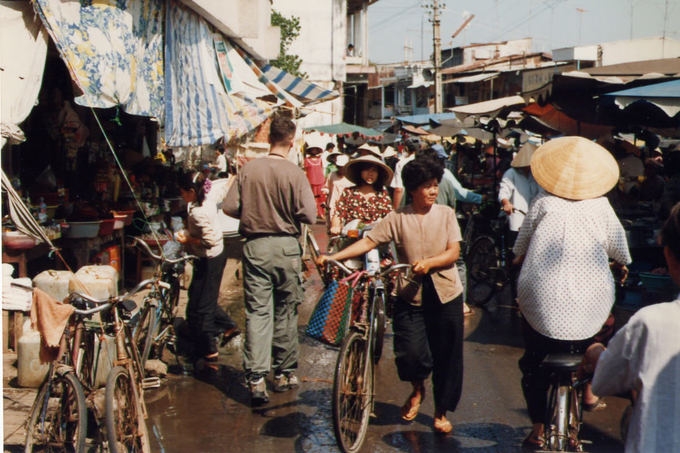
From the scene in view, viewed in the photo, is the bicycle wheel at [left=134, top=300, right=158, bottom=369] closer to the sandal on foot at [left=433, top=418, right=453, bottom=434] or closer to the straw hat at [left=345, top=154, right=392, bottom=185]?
the straw hat at [left=345, top=154, right=392, bottom=185]

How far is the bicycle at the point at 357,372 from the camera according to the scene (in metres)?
5.37

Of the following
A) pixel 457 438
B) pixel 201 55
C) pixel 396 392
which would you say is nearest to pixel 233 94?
pixel 201 55

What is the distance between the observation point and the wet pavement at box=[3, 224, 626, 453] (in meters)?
5.80

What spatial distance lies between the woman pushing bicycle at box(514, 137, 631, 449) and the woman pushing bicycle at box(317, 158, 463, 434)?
663mm

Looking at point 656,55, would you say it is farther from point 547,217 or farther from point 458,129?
point 547,217

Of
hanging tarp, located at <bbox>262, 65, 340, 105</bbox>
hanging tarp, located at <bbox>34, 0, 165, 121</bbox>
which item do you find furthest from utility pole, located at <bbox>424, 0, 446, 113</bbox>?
hanging tarp, located at <bbox>34, 0, 165, 121</bbox>

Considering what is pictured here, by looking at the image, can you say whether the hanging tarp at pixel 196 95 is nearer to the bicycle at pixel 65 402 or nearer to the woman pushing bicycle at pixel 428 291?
the woman pushing bicycle at pixel 428 291

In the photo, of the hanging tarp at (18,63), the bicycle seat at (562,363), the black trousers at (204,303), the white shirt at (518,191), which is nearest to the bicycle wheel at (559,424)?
the bicycle seat at (562,363)

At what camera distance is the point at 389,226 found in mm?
5930

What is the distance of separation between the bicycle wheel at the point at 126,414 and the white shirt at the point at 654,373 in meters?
3.00

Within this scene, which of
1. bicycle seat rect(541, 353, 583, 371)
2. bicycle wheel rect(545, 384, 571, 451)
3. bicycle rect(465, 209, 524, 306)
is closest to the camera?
bicycle seat rect(541, 353, 583, 371)

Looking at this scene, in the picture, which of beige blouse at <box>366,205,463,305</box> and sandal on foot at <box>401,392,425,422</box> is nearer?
beige blouse at <box>366,205,463,305</box>

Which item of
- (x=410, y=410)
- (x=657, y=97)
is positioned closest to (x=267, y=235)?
(x=410, y=410)

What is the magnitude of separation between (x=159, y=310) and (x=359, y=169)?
2.23 meters
